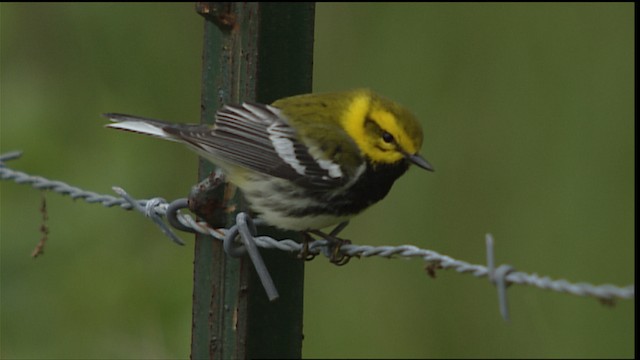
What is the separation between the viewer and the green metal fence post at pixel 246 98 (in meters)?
3.67

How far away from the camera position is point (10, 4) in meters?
6.46

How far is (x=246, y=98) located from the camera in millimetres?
3686

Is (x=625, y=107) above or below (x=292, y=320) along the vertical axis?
above

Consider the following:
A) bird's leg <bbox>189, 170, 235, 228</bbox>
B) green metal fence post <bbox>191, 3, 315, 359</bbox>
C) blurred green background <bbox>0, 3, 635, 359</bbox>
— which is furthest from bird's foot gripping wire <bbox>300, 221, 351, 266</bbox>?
blurred green background <bbox>0, 3, 635, 359</bbox>

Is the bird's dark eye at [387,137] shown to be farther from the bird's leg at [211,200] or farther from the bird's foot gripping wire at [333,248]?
the bird's leg at [211,200]

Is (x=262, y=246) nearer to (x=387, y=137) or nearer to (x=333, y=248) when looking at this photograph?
(x=333, y=248)

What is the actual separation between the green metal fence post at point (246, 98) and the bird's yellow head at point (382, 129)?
1.20 feet

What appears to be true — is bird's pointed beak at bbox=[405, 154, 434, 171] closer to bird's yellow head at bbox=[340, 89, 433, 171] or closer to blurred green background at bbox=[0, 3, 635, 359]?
bird's yellow head at bbox=[340, 89, 433, 171]

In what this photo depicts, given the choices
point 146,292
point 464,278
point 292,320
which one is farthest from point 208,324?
point 464,278

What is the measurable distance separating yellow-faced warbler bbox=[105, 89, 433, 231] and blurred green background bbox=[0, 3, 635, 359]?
133cm

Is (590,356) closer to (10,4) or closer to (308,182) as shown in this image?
(308,182)

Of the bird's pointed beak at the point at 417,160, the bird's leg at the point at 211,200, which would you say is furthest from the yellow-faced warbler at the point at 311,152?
the bird's leg at the point at 211,200

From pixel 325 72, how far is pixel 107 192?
122 centimetres

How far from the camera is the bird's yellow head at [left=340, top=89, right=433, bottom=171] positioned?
4059 millimetres
